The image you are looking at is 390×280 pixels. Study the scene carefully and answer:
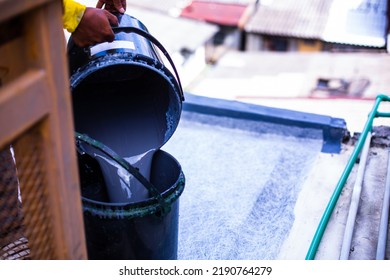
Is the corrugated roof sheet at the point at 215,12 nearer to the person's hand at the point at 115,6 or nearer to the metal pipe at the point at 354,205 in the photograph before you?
the metal pipe at the point at 354,205

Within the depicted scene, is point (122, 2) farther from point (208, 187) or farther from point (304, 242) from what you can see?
point (304, 242)

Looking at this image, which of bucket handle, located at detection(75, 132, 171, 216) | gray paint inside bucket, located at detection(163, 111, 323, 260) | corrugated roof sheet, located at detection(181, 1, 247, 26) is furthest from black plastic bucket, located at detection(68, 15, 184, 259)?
corrugated roof sheet, located at detection(181, 1, 247, 26)

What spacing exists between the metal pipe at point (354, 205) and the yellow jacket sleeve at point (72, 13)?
1.98 metres

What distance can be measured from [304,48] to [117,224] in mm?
21027

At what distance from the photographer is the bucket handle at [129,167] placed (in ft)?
7.33

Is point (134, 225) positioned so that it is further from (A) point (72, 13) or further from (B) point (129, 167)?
(A) point (72, 13)

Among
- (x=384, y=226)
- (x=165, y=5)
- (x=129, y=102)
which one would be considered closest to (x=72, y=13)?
(x=129, y=102)

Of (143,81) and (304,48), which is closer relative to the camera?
(143,81)

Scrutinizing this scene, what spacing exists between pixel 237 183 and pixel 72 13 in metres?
1.98

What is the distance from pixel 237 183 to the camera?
3.90 m

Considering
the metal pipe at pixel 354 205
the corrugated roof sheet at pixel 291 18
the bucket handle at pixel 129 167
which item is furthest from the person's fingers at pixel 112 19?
the corrugated roof sheet at pixel 291 18

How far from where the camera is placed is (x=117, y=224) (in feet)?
7.88
